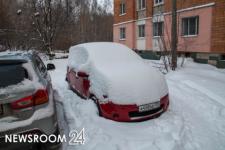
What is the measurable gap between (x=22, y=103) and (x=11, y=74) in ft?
1.60

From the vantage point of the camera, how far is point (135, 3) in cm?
2197

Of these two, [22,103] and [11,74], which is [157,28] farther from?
[22,103]

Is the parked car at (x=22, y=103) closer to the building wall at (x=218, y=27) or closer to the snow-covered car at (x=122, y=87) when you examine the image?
the snow-covered car at (x=122, y=87)

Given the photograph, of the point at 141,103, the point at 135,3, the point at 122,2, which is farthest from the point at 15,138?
the point at 122,2

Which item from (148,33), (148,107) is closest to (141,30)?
(148,33)

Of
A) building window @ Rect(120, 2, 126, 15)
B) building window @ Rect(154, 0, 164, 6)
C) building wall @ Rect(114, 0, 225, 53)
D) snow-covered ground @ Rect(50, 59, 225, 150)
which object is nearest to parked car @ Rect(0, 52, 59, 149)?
snow-covered ground @ Rect(50, 59, 225, 150)

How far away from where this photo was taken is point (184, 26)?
15.5 m

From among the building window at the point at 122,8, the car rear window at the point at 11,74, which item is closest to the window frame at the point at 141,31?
the building window at the point at 122,8

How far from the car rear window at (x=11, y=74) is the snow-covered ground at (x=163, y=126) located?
1.36 meters

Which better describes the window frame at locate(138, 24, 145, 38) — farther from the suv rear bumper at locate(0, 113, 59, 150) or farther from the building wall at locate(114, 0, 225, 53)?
the suv rear bumper at locate(0, 113, 59, 150)

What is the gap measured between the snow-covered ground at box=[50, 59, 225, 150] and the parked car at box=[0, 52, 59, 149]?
856mm

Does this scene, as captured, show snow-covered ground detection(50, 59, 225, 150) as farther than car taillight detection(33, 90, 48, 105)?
Yes

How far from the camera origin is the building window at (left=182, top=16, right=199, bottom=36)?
47.4 ft

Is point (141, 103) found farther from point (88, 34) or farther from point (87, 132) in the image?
point (88, 34)
